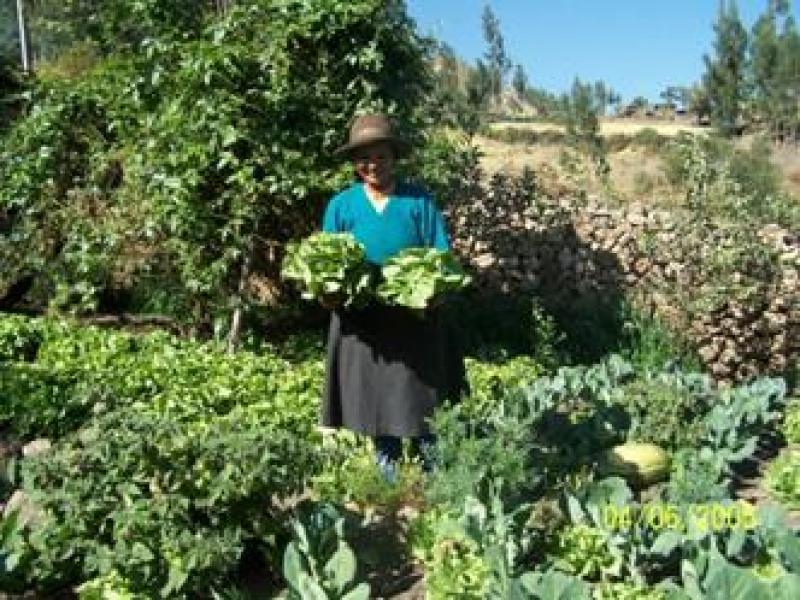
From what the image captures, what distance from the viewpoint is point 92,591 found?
148 inches

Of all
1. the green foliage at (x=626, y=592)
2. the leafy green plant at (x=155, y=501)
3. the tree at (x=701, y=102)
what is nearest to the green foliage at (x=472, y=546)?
the green foliage at (x=626, y=592)

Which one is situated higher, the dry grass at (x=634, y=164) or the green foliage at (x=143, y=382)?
the dry grass at (x=634, y=164)

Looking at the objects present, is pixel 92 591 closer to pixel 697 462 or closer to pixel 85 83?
pixel 697 462

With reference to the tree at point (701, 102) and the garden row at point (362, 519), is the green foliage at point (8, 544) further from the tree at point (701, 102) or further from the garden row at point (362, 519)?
the tree at point (701, 102)

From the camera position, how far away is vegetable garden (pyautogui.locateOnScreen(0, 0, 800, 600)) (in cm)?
370

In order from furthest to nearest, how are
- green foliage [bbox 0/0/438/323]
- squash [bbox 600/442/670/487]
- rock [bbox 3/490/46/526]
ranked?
green foliage [bbox 0/0/438/323], squash [bbox 600/442/670/487], rock [bbox 3/490/46/526]

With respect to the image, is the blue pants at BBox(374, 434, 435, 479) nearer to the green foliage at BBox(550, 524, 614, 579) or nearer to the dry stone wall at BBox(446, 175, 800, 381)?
the green foliage at BBox(550, 524, 614, 579)

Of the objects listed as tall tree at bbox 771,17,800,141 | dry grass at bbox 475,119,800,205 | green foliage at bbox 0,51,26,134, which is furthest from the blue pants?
tall tree at bbox 771,17,800,141

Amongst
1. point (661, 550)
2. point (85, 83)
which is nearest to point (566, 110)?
point (85, 83)

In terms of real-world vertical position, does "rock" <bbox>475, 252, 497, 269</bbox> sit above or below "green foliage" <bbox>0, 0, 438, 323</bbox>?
below

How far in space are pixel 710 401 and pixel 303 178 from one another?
3.00 meters

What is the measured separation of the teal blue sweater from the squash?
119 cm

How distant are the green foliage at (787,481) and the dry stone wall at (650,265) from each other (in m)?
2.80

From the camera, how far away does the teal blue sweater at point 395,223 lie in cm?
483
